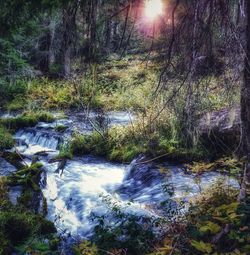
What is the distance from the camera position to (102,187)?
27.9 ft

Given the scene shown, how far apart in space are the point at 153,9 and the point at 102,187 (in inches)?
208

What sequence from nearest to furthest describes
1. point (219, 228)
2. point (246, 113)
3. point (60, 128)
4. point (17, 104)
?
1. point (219, 228)
2. point (246, 113)
3. point (60, 128)
4. point (17, 104)

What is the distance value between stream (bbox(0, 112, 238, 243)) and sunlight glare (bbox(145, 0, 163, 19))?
237 centimetres

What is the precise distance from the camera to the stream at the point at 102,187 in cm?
640

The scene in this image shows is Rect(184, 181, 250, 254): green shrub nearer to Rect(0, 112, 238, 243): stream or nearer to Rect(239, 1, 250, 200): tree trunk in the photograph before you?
Rect(239, 1, 250, 200): tree trunk

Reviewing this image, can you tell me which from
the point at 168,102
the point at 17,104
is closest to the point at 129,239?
→ the point at 168,102

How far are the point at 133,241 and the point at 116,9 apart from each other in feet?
8.35

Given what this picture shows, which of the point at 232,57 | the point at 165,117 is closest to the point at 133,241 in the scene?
the point at 232,57

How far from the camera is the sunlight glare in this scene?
150 inches

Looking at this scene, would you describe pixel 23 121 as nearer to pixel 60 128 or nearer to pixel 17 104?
pixel 60 128

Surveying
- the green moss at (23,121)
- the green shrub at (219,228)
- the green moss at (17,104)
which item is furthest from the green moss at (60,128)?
the green shrub at (219,228)

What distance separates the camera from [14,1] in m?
4.62

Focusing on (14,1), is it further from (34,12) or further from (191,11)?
(191,11)

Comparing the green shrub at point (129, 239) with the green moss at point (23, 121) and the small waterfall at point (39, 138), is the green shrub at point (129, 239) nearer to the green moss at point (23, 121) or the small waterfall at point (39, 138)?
the small waterfall at point (39, 138)
